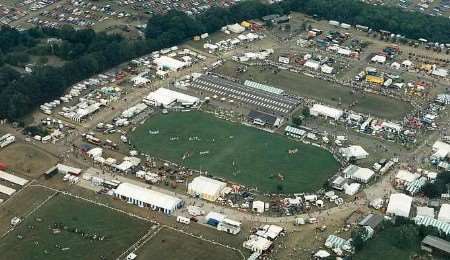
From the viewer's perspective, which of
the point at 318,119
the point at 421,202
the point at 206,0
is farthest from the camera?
the point at 206,0

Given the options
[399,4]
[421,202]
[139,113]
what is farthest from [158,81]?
[399,4]

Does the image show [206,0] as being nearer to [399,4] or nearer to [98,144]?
[399,4]

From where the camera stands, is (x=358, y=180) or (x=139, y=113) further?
(x=139, y=113)

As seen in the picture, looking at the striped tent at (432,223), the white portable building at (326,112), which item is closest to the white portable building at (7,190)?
the white portable building at (326,112)

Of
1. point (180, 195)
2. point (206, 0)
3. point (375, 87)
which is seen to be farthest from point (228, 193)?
point (206, 0)

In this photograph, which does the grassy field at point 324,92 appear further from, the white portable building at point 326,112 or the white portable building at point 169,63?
the white portable building at point 169,63

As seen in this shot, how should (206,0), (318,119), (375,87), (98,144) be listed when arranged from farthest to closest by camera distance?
(206,0) → (375,87) → (318,119) → (98,144)
